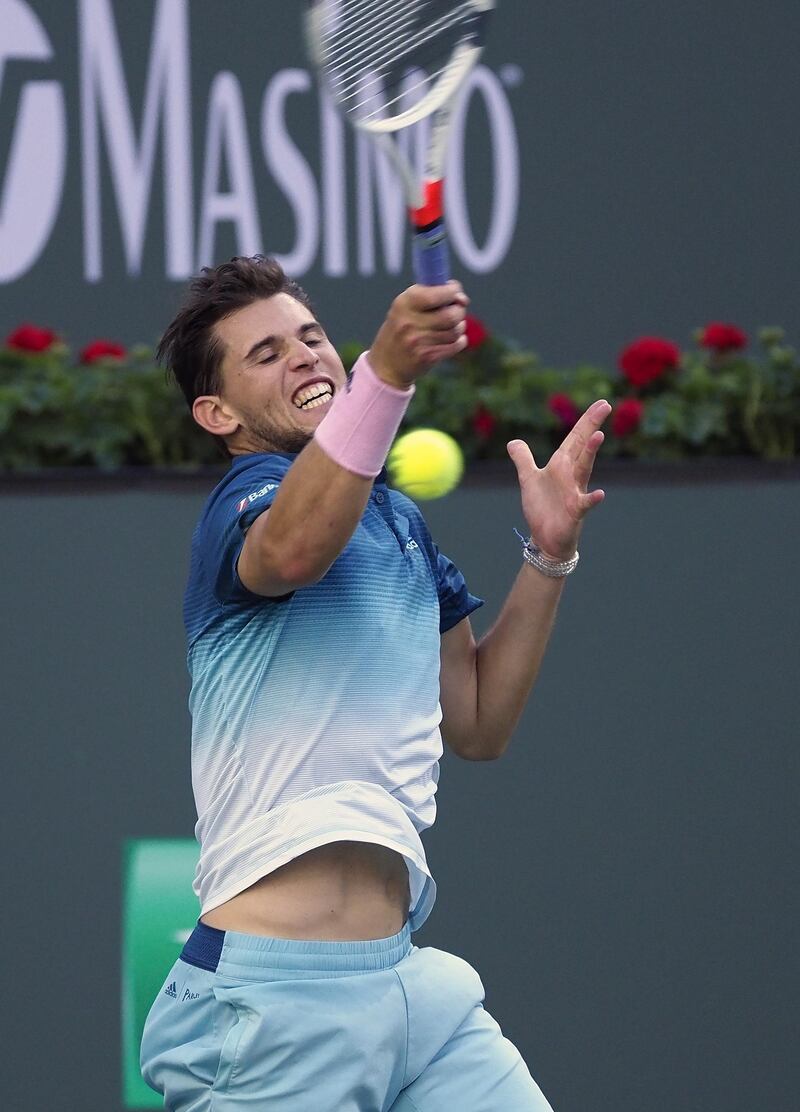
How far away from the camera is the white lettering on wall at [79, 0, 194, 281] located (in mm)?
4805

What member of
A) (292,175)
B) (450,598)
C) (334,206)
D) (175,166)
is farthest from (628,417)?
(450,598)

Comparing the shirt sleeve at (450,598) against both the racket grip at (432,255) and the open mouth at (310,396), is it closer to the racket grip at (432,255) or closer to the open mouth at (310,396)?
the open mouth at (310,396)

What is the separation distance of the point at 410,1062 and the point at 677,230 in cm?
310

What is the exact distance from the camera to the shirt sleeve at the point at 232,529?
227 cm

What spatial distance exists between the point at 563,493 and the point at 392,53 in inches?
29.5

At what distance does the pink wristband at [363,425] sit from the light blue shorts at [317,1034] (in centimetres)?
Answer: 68

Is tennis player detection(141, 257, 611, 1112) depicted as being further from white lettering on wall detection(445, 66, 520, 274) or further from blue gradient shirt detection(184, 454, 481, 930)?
white lettering on wall detection(445, 66, 520, 274)

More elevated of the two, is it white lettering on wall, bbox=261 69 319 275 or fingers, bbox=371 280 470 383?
white lettering on wall, bbox=261 69 319 275

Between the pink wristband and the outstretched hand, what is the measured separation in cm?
63

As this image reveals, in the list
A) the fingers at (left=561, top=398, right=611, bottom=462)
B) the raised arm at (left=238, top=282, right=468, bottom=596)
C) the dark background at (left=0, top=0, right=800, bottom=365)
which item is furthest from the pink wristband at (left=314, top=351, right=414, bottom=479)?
the dark background at (left=0, top=0, right=800, bottom=365)

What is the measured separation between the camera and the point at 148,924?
3.92 m

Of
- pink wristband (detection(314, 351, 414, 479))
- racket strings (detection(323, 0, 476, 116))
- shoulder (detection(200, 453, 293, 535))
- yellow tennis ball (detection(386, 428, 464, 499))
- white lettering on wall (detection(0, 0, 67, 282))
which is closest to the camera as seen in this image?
pink wristband (detection(314, 351, 414, 479))

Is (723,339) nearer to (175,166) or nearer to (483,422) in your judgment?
(483,422)

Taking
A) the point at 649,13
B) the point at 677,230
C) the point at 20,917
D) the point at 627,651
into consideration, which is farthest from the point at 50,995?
the point at 649,13
